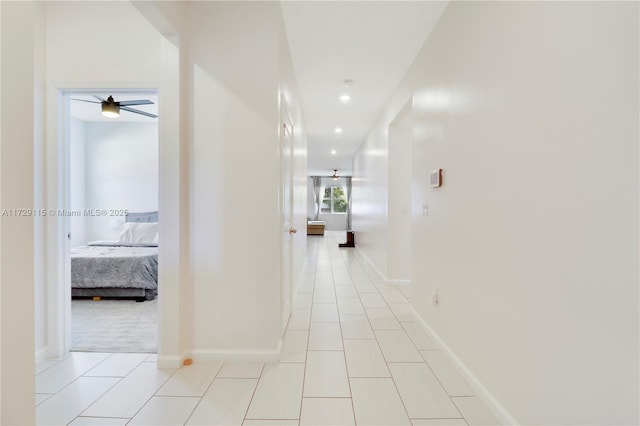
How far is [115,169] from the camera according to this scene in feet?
18.8

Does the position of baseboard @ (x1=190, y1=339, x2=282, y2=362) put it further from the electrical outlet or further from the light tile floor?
the electrical outlet

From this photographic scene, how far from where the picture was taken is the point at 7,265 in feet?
2.97

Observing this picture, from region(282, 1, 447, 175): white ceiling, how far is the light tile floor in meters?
2.75

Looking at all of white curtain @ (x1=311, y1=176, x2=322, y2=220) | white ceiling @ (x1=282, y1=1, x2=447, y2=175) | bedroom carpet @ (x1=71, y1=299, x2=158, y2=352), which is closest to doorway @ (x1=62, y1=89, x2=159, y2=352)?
bedroom carpet @ (x1=71, y1=299, x2=158, y2=352)

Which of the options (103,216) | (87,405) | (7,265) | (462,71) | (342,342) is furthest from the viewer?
(103,216)

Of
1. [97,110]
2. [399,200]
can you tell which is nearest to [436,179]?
[399,200]

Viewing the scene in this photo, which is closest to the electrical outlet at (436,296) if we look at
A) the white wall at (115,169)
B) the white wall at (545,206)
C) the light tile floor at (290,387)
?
the white wall at (545,206)

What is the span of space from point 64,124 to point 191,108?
3.70ft

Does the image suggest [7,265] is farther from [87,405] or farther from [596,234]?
[596,234]

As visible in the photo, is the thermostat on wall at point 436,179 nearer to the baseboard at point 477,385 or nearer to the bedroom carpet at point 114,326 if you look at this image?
the baseboard at point 477,385

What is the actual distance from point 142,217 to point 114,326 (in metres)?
3.05

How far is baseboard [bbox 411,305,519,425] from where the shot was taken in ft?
5.02

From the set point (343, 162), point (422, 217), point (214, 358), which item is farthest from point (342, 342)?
point (343, 162)

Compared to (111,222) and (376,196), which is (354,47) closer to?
(376,196)
